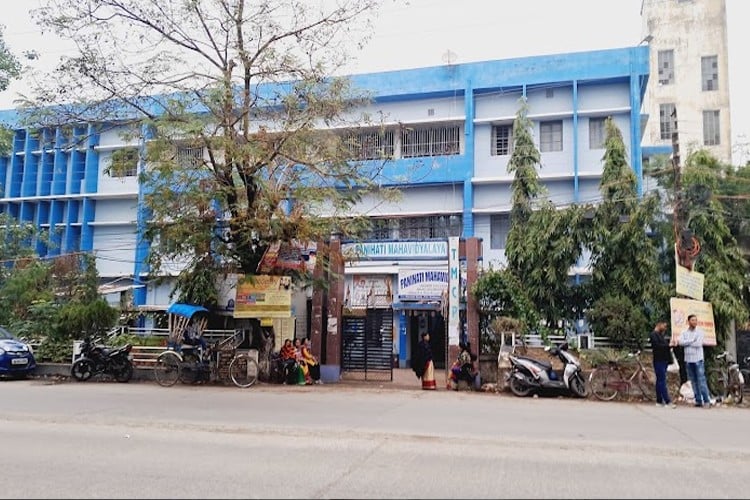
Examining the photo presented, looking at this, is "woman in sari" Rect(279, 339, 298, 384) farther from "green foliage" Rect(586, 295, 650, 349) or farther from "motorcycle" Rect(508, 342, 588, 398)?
"green foliage" Rect(586, 295, 650, 349)

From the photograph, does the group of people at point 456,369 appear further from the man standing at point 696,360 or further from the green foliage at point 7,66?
the green foliage at point 7,66

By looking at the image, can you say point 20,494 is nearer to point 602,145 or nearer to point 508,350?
point 508,350

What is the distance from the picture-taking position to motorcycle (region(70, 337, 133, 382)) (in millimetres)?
16312

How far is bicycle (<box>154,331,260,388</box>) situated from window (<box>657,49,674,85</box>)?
2940 centimetres

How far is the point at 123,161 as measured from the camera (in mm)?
14633

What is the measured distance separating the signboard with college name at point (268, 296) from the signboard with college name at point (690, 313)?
29.8ft

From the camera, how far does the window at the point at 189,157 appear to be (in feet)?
47.3

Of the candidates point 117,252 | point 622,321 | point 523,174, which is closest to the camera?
point 622,321

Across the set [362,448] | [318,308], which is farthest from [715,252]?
[362,448]

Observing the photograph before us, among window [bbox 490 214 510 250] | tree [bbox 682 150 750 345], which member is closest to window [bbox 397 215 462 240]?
window [bbox 490 214 510 250]

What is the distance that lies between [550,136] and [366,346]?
13.5m

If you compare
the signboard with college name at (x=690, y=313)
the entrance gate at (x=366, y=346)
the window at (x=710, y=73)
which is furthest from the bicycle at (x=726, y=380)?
the window at (x=710, y=73)

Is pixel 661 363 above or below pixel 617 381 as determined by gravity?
above

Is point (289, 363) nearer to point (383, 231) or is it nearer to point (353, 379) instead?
point (353, 379)
